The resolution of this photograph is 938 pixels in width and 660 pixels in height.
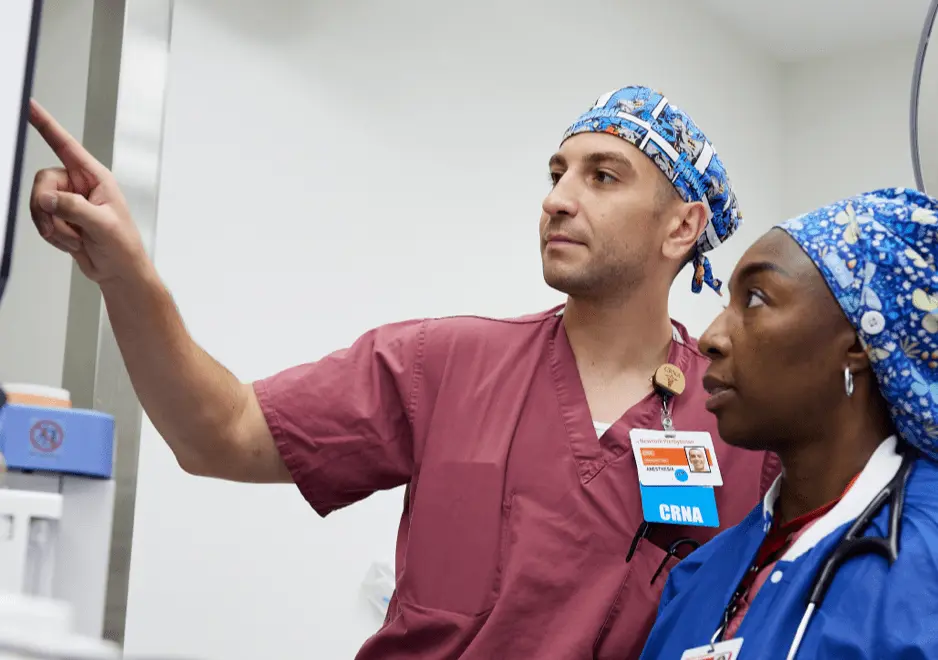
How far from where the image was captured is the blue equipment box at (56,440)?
3.81 ft

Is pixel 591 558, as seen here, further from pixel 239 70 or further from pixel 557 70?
pixel 557 70

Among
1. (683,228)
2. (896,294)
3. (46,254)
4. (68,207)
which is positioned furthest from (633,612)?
(46,254)

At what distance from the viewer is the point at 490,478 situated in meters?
1.55

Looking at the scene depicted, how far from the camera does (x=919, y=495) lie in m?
1.17

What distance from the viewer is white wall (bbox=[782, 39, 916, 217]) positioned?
14.8 feet

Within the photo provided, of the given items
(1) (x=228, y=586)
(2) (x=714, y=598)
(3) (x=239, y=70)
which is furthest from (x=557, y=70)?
(2) (x=714, y=598)

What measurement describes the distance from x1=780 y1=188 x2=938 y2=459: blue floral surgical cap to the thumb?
801 mm

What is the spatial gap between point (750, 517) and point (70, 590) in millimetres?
827

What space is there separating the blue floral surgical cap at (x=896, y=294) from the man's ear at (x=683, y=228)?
562 mm

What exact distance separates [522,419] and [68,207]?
2.45ft

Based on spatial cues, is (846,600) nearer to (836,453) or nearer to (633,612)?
(836,453)

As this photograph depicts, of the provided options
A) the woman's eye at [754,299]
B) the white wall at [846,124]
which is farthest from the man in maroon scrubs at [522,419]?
the white wall at [846,124]

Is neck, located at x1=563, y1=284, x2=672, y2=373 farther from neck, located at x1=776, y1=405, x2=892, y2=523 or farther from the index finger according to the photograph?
the index finger

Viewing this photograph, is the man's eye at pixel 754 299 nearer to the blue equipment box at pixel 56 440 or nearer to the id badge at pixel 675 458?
the id badge at pixel 675 458
